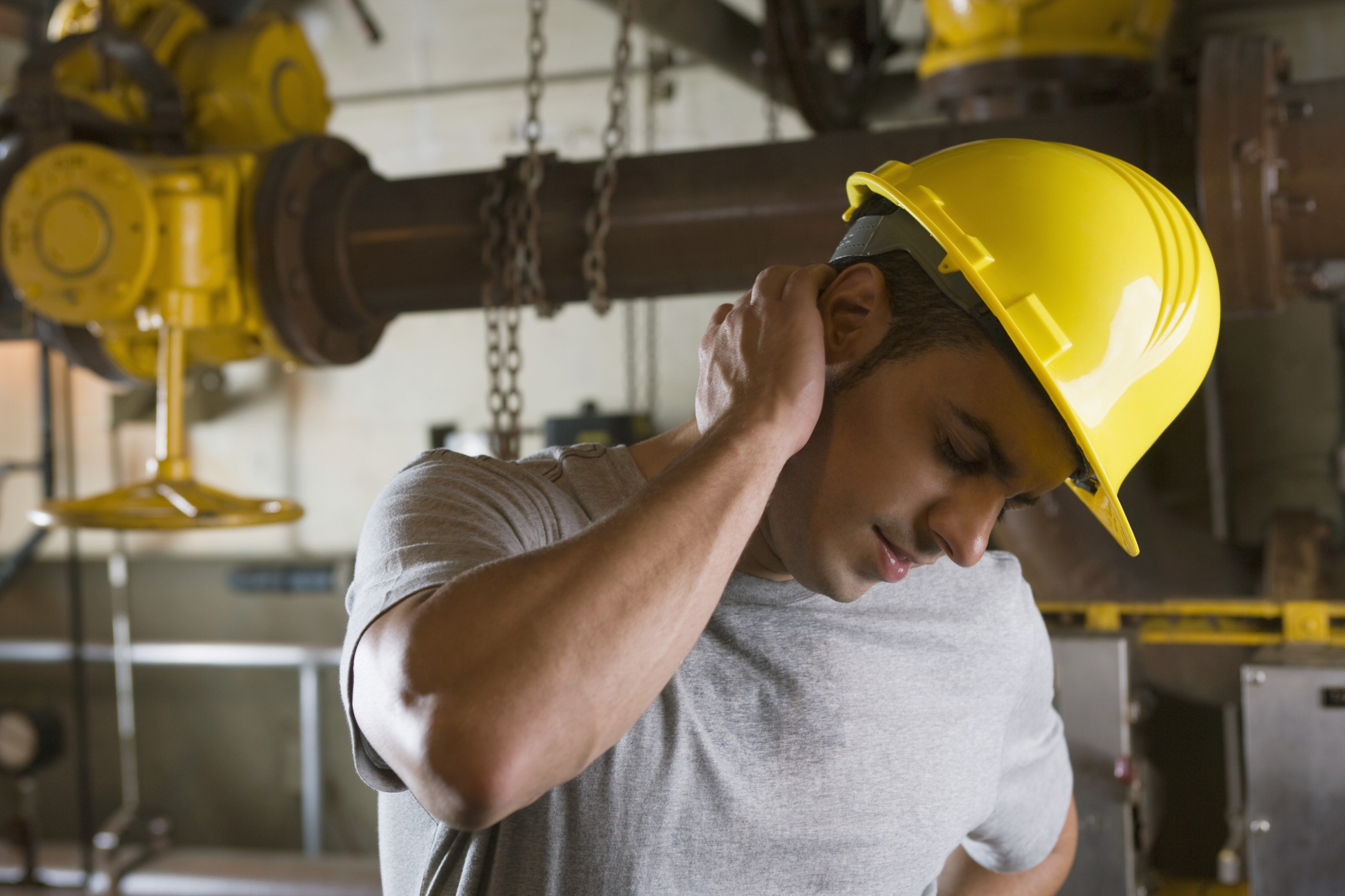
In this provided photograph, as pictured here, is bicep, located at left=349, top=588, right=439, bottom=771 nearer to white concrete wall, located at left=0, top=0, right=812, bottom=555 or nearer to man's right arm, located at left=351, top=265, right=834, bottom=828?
man's right arm, located at left=351, top=265, right=834, bottom=828

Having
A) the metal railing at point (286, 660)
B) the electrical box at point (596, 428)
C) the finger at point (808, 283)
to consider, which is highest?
the finger at point (808, 283)

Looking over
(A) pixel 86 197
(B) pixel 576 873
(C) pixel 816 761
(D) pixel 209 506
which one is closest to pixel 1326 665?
(C) pixel 816 761

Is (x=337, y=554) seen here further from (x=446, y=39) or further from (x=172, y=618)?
(x=446, y=39)

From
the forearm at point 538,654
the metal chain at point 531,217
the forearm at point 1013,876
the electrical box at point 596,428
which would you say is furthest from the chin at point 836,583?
the electrical box at point 596,428

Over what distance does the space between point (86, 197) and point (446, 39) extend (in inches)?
93.0

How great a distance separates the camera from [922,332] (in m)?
0.98

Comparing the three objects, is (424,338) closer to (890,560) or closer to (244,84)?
(244,84)

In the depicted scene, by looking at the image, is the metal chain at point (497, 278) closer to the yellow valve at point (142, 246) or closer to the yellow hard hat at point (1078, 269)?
the yellow valve at point (142, 246)

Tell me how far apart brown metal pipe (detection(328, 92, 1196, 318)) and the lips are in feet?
2.81

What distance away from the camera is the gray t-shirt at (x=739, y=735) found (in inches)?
37.1

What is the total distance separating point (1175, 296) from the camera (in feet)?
3.30

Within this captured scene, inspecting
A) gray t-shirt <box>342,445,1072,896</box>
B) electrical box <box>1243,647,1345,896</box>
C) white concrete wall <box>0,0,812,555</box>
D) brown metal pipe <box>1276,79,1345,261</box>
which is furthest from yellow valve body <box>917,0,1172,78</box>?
gray t-shirt <box>342,445,1072,896</box>

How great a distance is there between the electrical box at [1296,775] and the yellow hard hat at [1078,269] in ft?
3.58

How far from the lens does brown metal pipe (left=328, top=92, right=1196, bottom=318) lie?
66.6 inches
